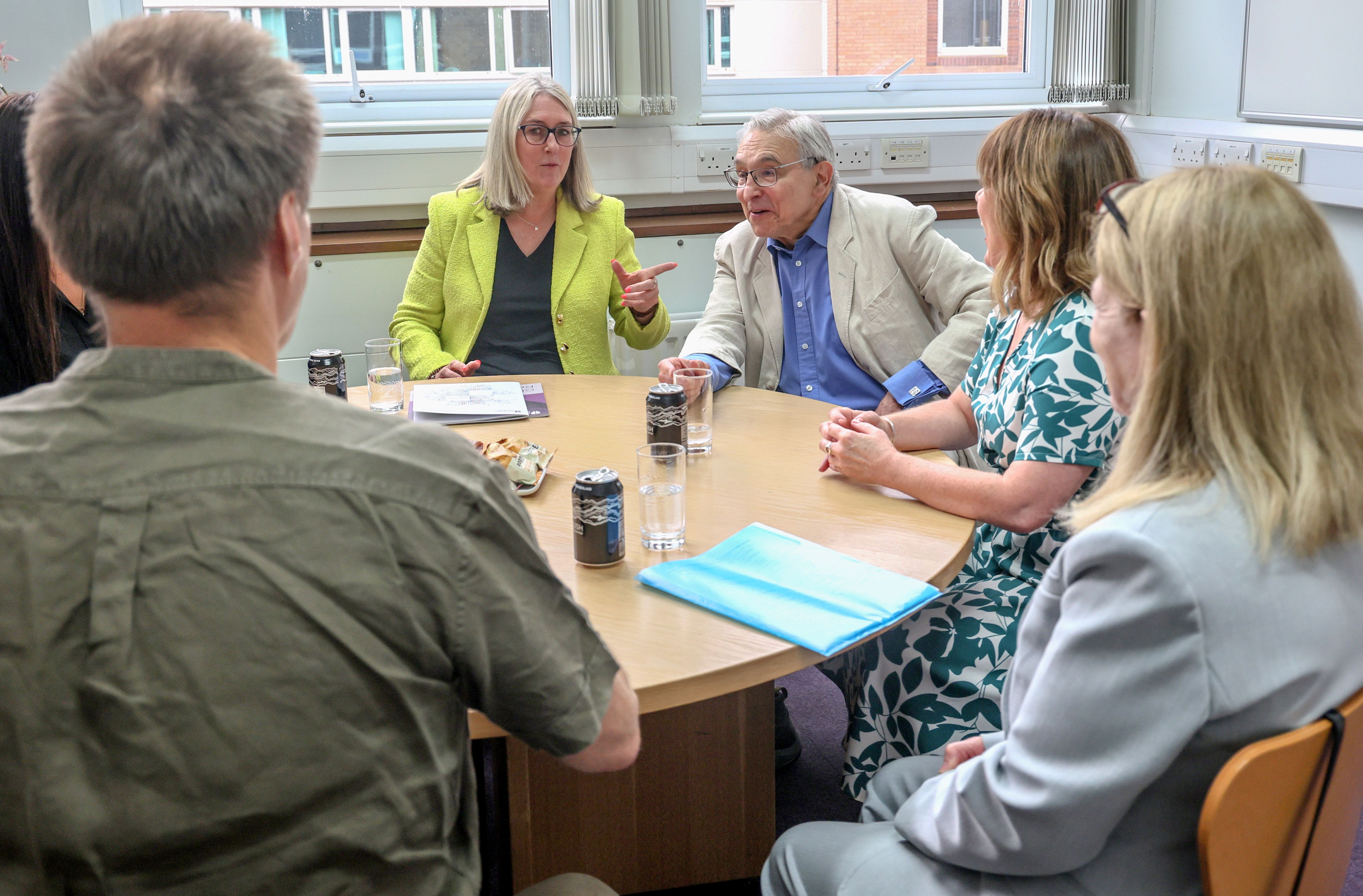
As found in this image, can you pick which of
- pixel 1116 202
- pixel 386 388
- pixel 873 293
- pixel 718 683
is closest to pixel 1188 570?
pixel 1116 202

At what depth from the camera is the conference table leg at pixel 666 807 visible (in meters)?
1.84

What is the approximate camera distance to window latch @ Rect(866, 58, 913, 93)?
399 centimetres

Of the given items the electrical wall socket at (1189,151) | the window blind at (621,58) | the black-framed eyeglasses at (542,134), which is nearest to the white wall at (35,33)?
the black-framed eyeglasses at (542,134)

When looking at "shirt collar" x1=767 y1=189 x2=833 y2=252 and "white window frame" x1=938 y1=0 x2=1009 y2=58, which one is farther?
"white window frame" x1=938 y1=0 x2=1009 y2=58

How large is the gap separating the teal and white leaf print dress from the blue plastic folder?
0.79 feet

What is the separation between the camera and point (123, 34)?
32.4 inches

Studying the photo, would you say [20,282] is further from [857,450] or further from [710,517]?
[857,450]

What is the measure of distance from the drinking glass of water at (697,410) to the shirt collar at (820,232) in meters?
0.80

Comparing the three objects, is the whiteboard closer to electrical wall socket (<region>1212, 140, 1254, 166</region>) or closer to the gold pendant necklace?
electrical wall socket (<region>1212, 140, 1254, 166</region>)

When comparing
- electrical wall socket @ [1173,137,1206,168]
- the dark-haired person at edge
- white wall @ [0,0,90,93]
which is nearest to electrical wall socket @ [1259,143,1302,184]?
electrical wall socket @ [1173,137,1206,168]

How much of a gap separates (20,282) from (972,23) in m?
3.31

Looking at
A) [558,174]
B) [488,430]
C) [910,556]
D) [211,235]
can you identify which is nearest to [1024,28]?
[558,174]

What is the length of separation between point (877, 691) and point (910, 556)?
16.0 inches

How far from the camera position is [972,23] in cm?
408
